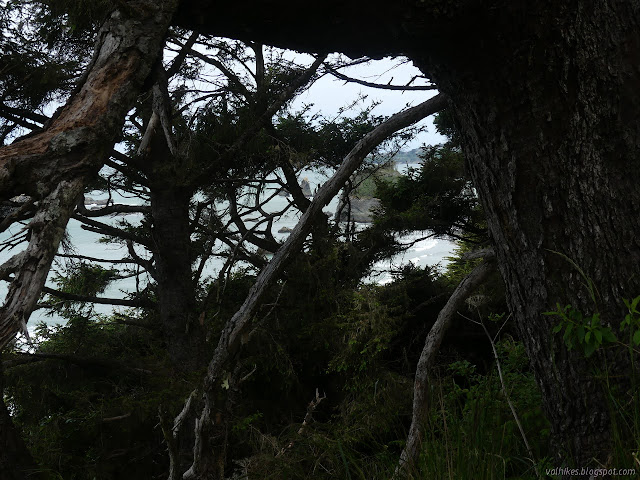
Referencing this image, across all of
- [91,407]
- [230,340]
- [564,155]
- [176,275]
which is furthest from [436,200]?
[564,155]

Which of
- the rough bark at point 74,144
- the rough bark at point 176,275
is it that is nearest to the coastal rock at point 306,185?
the rough bark at point 176,275

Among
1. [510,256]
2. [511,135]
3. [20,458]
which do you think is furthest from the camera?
[20,458]

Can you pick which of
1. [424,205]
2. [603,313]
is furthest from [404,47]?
[424,205]

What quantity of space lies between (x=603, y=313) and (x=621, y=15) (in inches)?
37.2

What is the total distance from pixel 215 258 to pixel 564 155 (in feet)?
29.3

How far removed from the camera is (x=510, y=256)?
74.9 inches

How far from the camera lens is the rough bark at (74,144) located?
3.17 feet

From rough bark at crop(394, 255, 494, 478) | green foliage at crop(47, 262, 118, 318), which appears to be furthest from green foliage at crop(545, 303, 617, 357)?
green foliage at crop(47, 262, 118, 318)

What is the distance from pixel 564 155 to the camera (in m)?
1.73

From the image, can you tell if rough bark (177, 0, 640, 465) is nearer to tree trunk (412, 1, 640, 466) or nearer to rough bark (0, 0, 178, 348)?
tree trunk (412, 1, 640, 466)

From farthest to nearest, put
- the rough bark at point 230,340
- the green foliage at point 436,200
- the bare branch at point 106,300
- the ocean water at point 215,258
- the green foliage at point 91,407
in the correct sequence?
the ocean water at point 215,258 → the green foliage at point 436,200 → the bare branch at point 106,300 → the green foliage at point 91,407 → the rough bark at point 230,340

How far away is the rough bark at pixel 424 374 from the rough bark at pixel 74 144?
136 centimetres

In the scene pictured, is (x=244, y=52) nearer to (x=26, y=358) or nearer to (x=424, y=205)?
(x=424, y=205)

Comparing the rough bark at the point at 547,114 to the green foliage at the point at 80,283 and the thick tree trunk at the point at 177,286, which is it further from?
the green foliage at the point at 80,283
